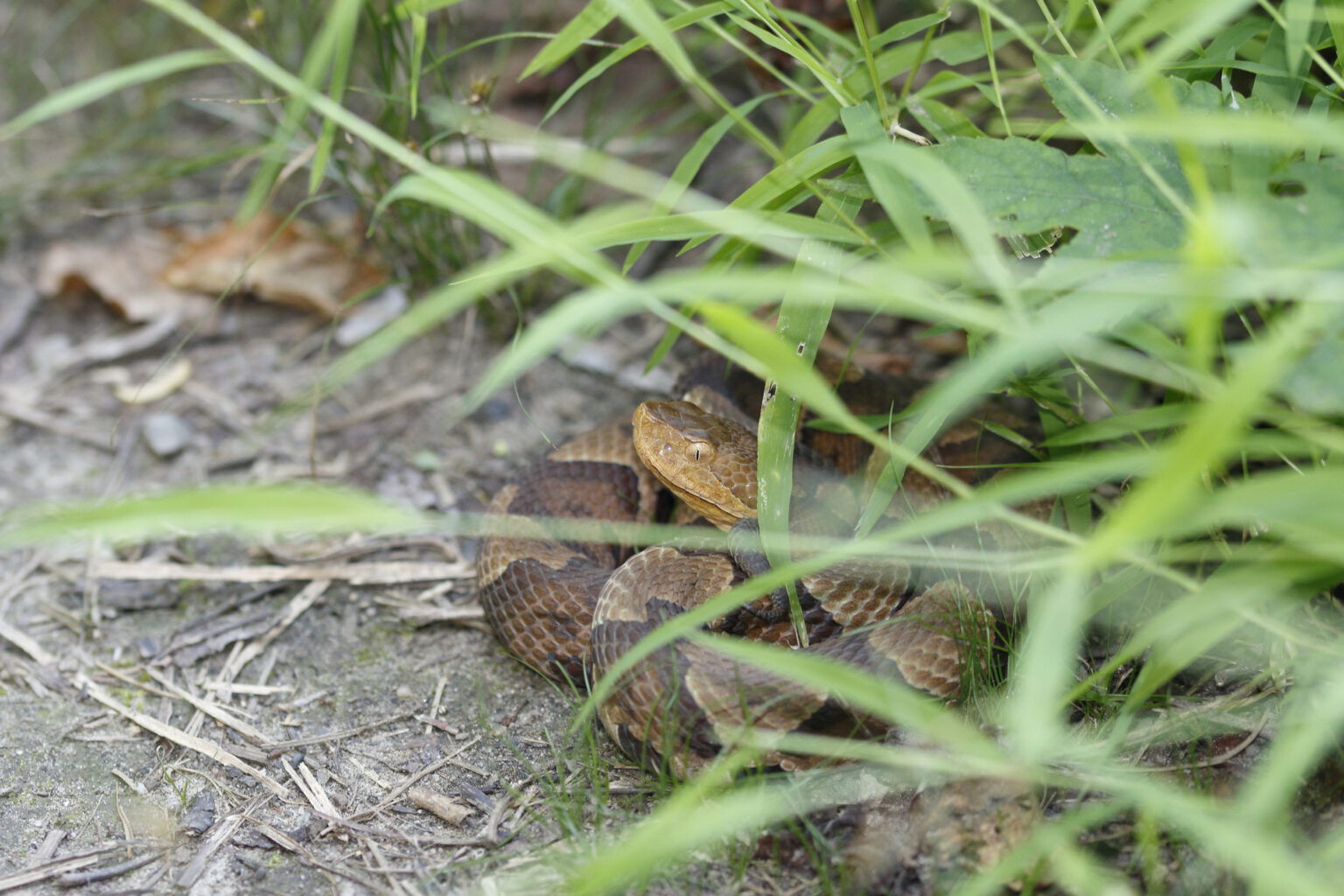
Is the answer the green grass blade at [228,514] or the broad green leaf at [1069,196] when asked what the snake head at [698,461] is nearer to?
the broad green leaf at [1069,196]

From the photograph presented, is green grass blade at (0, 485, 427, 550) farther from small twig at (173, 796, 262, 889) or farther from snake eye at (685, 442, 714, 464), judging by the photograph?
snake eye at (685, 442, 714, 464)

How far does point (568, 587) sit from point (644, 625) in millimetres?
323

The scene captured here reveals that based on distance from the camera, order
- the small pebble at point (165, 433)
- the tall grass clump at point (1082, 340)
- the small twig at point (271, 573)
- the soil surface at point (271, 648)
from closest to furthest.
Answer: the tall grass clump at point (1082, 340), the soil surface at point (271, 648), the small twig at point (271, 573), the small pebble at point (165, 433)

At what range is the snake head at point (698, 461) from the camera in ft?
7.17

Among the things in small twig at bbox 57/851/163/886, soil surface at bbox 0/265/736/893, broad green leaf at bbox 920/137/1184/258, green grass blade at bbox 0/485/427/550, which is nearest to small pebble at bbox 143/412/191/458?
soil surface at bbox 0/265/736/893

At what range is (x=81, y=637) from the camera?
2.25m

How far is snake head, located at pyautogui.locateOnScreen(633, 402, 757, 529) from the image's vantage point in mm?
2186

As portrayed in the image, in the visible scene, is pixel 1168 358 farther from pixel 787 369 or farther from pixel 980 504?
pixel 787 369

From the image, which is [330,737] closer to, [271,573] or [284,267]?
[271,573]

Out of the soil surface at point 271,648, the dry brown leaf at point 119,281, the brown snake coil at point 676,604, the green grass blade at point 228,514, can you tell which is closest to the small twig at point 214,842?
the soil surface at point 271,648

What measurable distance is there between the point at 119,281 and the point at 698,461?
Result: 7.24 feet

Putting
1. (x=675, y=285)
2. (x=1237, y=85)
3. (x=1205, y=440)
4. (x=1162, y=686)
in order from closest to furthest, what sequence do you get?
(x=1205, y=440), (x=675, y=285), (x=1162, y=686), (x=1237, y=85)

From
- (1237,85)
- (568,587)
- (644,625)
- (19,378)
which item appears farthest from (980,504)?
(19,378)

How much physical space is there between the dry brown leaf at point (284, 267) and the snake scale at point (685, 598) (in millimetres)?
1114
